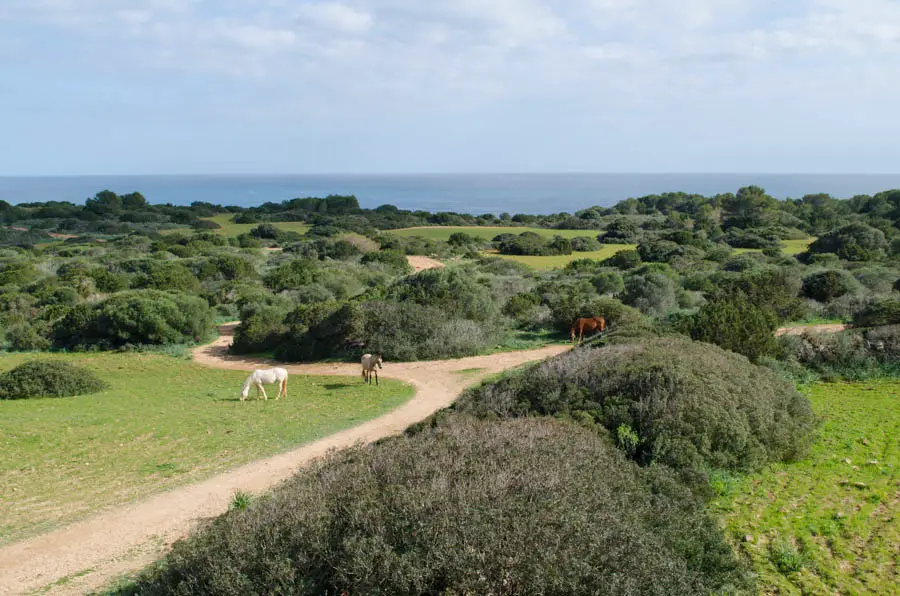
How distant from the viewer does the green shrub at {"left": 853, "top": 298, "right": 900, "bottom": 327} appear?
18844mm

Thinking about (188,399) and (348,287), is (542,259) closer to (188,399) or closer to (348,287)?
(348,287)

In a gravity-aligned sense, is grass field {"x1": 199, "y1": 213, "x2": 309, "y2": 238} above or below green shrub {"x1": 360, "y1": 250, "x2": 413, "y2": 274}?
above

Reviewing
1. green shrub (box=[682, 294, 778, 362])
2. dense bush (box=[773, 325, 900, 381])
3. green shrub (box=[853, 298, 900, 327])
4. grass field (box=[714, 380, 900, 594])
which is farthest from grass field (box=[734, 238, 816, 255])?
grass field (box=[714, 380, 900, 594])

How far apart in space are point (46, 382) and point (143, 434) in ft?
19.2

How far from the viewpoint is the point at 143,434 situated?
12.0m

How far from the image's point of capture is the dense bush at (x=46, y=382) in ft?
51.1

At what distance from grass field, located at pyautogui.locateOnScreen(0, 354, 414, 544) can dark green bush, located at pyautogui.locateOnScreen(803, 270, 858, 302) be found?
18.9 meters

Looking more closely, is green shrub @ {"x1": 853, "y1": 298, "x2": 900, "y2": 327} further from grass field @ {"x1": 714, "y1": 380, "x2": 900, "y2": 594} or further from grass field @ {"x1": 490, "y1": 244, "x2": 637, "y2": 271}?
grass field @ {"x1": 490, "y1": 244, "x2": 637, "y2": 271}

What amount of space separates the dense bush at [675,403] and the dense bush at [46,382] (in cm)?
1057

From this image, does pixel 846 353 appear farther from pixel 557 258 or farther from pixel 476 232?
pixel 476 232

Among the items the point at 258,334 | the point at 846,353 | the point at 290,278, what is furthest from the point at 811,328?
the point at 290,278

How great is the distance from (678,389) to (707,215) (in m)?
67.7

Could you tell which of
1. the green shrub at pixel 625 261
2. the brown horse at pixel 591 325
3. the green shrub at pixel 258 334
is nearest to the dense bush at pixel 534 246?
the green shrub at pixel 625 261

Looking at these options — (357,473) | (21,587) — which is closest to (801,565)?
(357,473)
